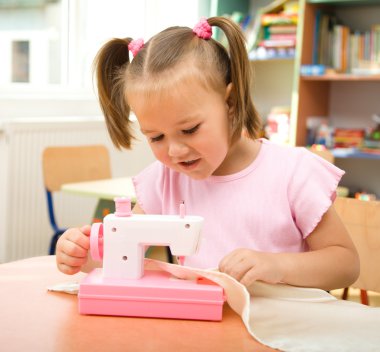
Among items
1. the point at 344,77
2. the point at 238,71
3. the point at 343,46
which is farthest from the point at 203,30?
the point at 343,46

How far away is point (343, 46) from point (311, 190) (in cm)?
316

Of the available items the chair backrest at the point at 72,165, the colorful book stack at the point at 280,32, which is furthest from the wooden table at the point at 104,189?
the colorful book stack at the point at 280,32

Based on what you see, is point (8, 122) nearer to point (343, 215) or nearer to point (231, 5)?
point (231, 5)

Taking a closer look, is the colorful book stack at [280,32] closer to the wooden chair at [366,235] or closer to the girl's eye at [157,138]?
the wooden chair at [366,235]

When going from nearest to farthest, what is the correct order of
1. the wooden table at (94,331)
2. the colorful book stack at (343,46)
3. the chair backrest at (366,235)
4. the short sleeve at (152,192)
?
the wooden table at (94,331) → the short sleeve at (152,192) → the chair backrest at (366,235) → the colorful book stack at (343,46)

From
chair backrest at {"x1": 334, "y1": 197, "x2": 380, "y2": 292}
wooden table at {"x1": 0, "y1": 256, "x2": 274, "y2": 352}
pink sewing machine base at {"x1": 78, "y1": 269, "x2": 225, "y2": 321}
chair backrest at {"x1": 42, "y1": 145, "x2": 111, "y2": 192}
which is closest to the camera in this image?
wooden table at {"x1": 0, "y1": 256, "x2": 274, "y2": 352}

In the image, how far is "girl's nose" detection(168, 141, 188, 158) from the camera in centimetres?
113

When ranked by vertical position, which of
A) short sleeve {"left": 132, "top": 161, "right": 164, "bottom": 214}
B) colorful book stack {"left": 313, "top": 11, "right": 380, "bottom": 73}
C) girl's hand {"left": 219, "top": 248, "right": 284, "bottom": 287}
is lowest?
girl's hand {"left": 219, "top": 248, "right": 284, "bottom": 287}

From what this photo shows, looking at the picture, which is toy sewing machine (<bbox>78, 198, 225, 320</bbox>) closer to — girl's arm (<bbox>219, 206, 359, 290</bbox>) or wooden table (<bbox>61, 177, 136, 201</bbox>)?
girl's arm (<bbox>219, 206, 359, 290</bbox>)

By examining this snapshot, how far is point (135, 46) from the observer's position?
1229 millimetres

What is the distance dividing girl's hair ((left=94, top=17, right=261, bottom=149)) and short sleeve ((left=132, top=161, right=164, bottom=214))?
107mm

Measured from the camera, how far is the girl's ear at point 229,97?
123 cm

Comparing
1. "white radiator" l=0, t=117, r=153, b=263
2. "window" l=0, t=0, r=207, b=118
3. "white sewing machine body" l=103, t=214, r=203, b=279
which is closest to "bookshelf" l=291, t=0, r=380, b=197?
"window" l=0, t=0, r=207, b=118

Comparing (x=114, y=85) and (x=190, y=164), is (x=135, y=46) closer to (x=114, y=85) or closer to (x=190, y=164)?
(x=114, y=85)
